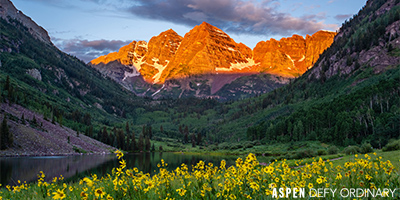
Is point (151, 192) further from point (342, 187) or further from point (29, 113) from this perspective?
point (29, 113)

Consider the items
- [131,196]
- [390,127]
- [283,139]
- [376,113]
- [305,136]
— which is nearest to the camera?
[131,196]

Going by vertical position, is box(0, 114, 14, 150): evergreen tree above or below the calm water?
above

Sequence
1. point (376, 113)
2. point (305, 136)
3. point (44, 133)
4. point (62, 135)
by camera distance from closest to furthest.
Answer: point (376, 113) → point (44, 133) → point (62, 135) → point (305, 136)

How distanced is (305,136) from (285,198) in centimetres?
16823

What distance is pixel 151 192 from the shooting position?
1054cm

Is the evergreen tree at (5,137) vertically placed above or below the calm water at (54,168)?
above

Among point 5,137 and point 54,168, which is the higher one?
point 5,137

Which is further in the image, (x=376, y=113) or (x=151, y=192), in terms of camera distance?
(x=376, y=113)

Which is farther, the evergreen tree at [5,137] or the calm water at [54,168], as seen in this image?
the evergreen tree at [5,137]

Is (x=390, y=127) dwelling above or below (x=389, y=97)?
below

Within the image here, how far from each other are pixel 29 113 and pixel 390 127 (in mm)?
177385

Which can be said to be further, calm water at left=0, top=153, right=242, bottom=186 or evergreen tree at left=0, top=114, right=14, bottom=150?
evergreen tree at left=0, top=114, right=14, bottom=150

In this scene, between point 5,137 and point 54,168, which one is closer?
point 54,168

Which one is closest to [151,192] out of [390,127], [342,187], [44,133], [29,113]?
[342,187]
